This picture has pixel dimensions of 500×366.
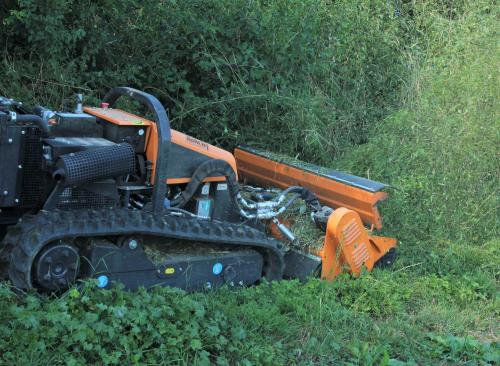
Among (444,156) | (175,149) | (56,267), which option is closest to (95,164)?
(56,267)

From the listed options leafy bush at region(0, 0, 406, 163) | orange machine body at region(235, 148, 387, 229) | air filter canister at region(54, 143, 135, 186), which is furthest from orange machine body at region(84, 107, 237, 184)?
leafy bush at region(0, 0, 406, 163)

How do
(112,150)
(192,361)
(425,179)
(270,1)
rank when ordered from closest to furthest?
(192,361) → (112,150) → (425,179) → (270,1)

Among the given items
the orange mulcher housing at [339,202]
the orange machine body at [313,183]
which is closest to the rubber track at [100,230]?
the orange mulcher housing at [339,202]

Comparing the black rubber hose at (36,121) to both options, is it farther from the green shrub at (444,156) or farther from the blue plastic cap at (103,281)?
the green shrub at (444,156)

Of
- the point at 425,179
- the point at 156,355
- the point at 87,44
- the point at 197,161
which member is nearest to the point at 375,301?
the point at 197,161

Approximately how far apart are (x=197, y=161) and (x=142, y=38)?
293cm

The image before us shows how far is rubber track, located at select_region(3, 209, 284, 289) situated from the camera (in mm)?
4250

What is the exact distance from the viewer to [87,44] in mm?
7469

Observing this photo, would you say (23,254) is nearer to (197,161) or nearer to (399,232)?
(197,161)

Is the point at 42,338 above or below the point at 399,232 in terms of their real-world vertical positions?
above

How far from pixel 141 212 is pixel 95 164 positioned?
0.48 meters

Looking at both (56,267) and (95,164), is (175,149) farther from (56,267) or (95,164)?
(56,267)

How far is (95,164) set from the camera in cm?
461

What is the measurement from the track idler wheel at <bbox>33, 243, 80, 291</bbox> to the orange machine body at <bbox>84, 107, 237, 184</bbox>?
102 centimetres
